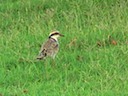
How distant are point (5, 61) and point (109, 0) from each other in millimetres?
4017

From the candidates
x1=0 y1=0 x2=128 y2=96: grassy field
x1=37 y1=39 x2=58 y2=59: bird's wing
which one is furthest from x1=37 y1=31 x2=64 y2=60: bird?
x1=0 y1=0 x2=128 y2=96: grassy field

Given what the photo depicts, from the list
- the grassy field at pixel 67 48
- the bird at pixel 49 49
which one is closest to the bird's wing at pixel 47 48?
the bird at pixel 49 49

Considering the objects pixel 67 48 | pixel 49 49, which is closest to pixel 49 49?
pixel 49 49

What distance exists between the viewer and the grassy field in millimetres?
7535

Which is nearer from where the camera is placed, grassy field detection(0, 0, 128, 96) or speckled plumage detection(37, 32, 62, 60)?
grassy field detection(0, 0, 128, 96)

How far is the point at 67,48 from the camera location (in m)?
9.25

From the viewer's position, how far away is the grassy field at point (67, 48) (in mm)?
7535

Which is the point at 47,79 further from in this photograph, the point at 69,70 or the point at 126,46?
the point at 126,46

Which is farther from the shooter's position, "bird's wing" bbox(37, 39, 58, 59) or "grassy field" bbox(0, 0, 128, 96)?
"bird's wing" bbox(37, 39, 58, 59)

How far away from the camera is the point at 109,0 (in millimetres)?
11914

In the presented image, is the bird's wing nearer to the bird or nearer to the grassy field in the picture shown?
the bird

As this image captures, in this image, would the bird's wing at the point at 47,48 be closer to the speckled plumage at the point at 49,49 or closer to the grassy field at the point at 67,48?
the speckled plumage at the point at 49,49

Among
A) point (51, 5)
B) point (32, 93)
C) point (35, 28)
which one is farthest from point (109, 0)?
Result: point (32, 93)

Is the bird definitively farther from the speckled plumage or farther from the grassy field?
the grassy field
